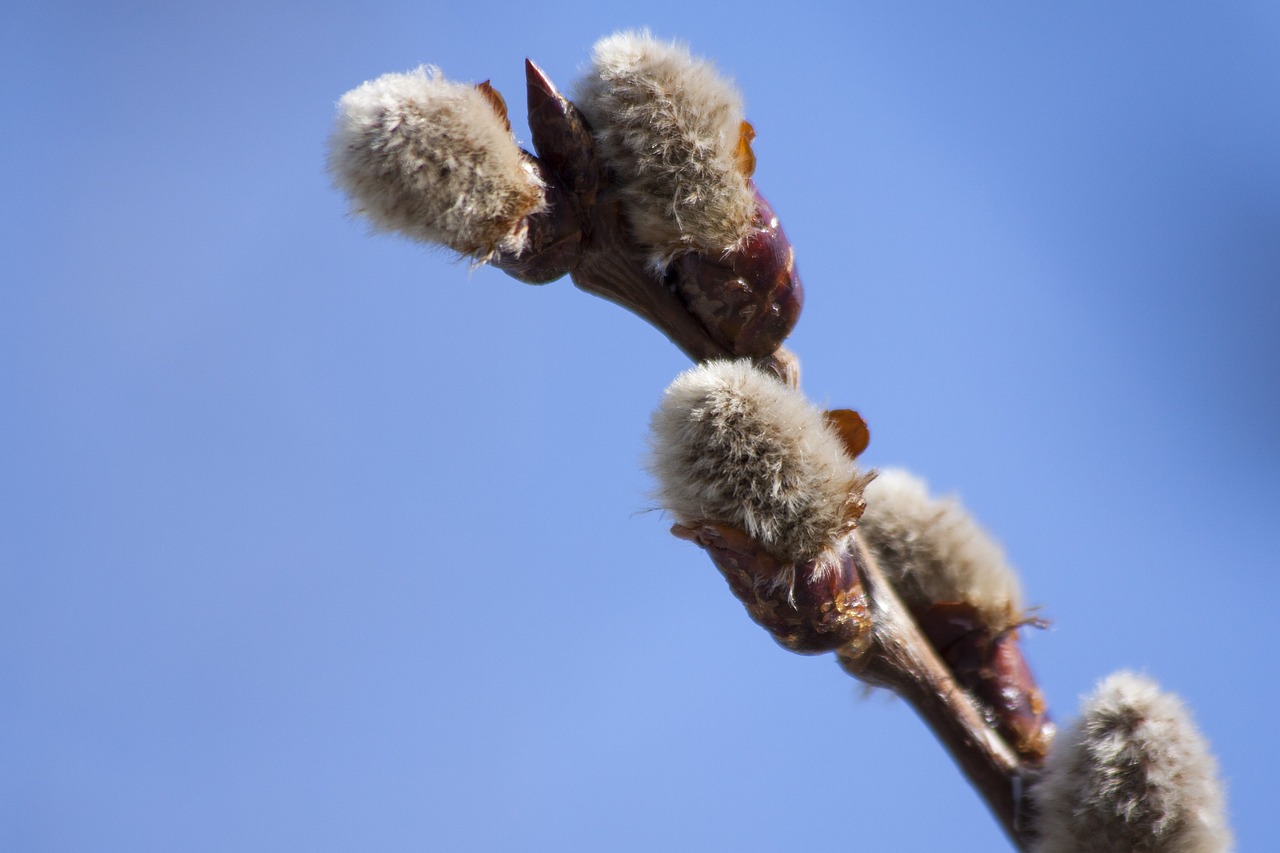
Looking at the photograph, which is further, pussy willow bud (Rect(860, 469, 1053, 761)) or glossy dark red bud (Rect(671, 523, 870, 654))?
pussy willow bud (Rect(860, 469, 1053, 761))

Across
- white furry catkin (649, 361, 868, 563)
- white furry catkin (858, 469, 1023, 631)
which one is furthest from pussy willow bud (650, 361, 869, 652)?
white furry catkin (858, 469, 1023, 631)

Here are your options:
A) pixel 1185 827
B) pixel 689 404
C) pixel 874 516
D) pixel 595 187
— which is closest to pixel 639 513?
pixel 689 404

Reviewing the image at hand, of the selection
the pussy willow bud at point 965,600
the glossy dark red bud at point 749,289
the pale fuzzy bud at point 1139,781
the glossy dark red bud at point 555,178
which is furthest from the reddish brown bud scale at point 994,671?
the glossy dark red bud at point 555,178

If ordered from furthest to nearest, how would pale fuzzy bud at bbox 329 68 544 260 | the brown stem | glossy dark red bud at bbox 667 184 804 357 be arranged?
the brown stem, glossy dark red bud at bbox 667 184 804 357, pale fuzzy bud at bbox 329 68 544 260

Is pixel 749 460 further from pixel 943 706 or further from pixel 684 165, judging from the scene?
pixel 943 706

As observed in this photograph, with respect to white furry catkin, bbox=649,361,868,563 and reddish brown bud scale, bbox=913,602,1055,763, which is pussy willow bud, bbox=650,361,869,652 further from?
reddish brown bud scale, bbox=913,602,1055,763
